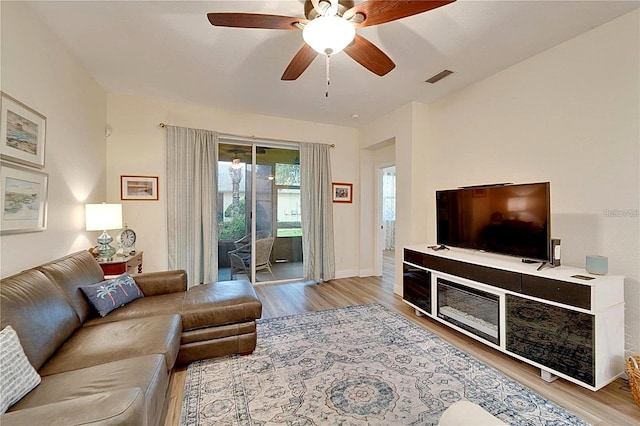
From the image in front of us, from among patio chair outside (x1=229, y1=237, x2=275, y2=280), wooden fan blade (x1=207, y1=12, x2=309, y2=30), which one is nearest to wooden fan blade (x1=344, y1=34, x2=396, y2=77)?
wooden fan blade (x1=207, y1=12, x2=309, y2=30)

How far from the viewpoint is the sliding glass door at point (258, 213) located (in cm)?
441

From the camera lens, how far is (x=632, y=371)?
1.79m

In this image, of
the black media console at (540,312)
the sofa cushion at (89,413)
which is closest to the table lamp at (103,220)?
the sofa cushion at (89,413)

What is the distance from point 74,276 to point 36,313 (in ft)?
2.09

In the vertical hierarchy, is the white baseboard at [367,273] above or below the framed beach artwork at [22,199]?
below

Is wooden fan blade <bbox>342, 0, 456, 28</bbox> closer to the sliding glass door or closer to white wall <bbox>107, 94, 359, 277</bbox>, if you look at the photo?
white wall <bbox>107, 94, 359, 277</bbox>

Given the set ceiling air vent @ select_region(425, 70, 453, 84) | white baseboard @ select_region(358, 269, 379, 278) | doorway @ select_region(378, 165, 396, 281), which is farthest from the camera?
doorway @ select_region(378, 165, 396, 281)

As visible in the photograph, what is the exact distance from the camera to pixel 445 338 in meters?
2.73

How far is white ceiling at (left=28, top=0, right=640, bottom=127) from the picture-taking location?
6.72 feet

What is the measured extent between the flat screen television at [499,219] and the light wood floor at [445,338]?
0.92m

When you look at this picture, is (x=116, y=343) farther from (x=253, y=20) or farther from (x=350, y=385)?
(x=253, y=20)

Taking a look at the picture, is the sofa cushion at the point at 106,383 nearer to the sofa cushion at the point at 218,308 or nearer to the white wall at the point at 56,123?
the sofa cushion at the point at 218,308

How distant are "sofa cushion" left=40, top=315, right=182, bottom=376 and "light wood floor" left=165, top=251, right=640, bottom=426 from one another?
0.47m

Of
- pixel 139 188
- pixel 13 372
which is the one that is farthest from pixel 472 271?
pixel 139 188
